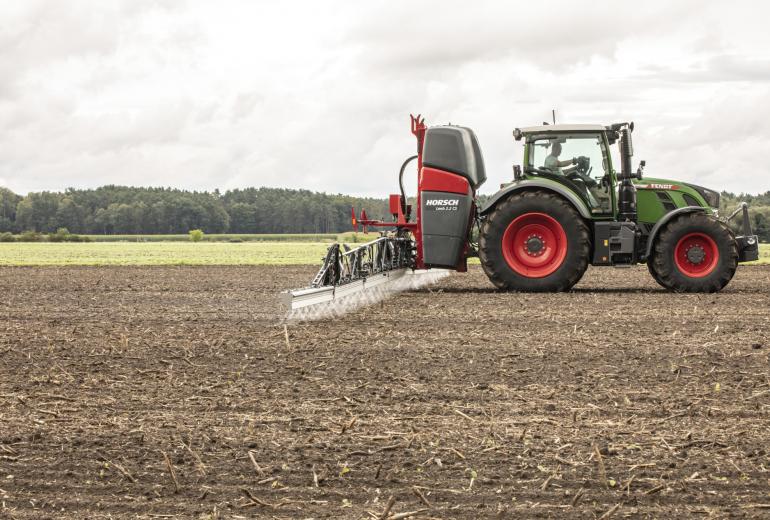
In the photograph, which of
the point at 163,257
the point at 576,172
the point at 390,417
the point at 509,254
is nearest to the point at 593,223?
the point at 576,172

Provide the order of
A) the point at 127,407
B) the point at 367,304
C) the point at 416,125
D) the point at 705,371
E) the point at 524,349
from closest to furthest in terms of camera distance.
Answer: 1. the point at 127,407
2. the point at 705,371
3. the point at 524,349
4. the point at 367,304
5. the point at 416,125

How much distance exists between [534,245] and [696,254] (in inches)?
108

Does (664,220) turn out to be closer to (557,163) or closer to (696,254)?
(696,254)

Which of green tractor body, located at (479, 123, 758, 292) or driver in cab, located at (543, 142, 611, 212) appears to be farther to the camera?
driver in cab, located at (543, 142, 611, 212)

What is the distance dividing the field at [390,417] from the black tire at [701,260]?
2.81 m

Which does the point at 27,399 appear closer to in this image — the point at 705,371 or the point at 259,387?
the point at 259,387

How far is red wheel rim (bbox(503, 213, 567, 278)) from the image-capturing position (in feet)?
49.0

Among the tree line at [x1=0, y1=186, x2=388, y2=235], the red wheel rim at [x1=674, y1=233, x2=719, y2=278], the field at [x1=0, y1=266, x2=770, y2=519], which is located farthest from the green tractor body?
the tree line at [x1=0, y1=186, x2=388, y2=235]

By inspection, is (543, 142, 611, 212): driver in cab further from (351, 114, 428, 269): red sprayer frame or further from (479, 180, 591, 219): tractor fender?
(351, 114, 428, 269): red sprayer frame

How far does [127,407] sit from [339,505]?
277 centimetres

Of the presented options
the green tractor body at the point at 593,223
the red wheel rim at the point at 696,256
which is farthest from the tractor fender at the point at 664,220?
the red wheel rim at the point at 696,256

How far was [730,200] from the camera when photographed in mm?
16906

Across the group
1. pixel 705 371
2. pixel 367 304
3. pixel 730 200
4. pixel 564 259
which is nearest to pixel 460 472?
pixel 705 371

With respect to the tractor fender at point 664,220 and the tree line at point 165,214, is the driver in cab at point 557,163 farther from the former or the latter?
the tree line at point 165,214
